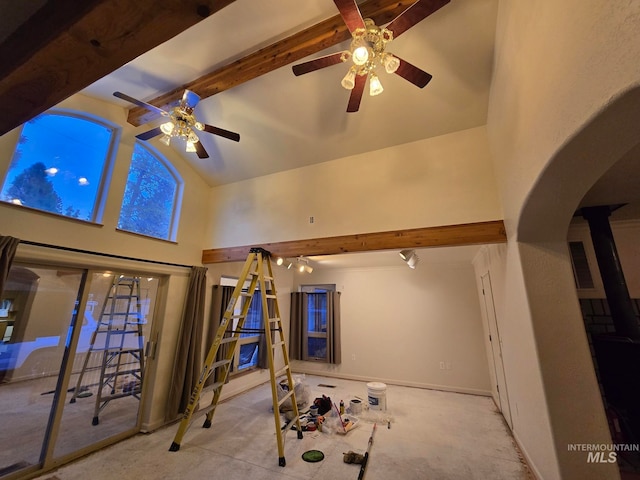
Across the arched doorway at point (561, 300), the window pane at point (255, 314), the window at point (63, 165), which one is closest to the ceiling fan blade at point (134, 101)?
the window at point (63, 165)

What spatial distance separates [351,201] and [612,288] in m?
2.86

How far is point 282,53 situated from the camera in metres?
2.62

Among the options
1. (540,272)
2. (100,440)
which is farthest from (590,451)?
(100,440)

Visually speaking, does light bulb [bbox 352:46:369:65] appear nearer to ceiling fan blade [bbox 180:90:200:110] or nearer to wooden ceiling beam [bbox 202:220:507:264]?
ceiling fan blade [bbox 180:90:200:110]

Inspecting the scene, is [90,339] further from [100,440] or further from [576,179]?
[576,179]

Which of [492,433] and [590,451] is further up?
[590,451]

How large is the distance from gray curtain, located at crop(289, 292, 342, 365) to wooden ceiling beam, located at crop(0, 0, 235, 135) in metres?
5.73

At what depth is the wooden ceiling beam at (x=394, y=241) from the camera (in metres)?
2.76

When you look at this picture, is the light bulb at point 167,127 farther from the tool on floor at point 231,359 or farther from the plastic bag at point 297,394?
the plastic bag at point 297,394

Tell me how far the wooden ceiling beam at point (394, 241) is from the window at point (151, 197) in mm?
1120

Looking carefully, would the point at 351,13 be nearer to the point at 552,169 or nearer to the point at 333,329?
the point at 552,169

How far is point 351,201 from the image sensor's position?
351cm

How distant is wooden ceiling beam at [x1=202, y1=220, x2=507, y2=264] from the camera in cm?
276

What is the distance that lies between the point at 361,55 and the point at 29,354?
411 centimetres
